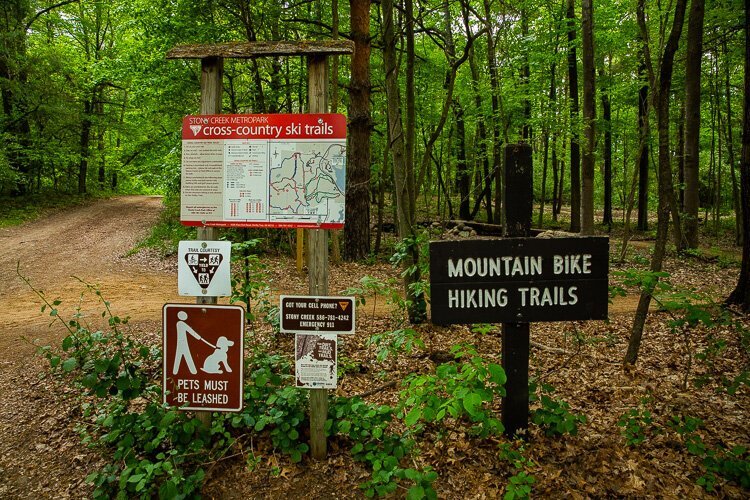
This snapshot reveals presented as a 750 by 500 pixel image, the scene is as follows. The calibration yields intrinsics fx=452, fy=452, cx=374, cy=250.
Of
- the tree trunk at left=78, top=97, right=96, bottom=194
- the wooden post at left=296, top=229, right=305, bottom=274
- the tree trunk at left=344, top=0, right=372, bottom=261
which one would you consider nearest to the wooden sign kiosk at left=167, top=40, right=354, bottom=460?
the tree trunk at left=344, top=0, right=372, bottom=261

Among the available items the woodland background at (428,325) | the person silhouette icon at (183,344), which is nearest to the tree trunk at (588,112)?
the woodland background at (428,325)

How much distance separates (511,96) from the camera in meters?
15.1

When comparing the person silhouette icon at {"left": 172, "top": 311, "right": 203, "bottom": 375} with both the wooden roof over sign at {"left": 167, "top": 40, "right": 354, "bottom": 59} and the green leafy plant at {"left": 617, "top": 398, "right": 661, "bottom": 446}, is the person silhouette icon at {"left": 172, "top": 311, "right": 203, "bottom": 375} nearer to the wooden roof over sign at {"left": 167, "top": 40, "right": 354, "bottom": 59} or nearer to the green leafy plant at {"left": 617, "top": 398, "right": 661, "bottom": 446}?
the wooden roof over sign at {"left": 167, "top": 40, "right": 354, "bottom": 59}

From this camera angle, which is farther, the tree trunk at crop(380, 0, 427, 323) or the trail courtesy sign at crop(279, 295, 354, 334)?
the tree trunk at crop(380, 0, 427, 323)

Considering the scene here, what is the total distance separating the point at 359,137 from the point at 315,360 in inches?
361

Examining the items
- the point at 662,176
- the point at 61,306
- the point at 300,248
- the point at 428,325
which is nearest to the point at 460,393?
the point at 428,325

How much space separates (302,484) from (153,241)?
489 inches

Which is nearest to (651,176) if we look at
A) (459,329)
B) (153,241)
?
(459,329)

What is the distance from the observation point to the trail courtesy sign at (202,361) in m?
3.43

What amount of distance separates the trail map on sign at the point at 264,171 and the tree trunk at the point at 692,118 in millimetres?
11638

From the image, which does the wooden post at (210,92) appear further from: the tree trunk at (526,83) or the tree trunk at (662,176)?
the tree trunk at (526,83)

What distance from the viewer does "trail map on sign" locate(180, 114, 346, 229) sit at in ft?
10.8

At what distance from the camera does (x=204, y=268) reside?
11.1ft

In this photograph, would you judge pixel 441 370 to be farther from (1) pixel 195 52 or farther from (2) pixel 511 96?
(2) pixel 511 96
